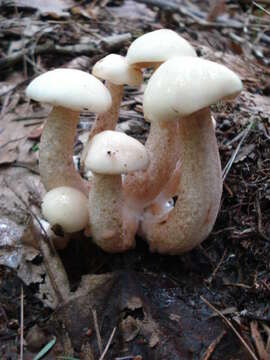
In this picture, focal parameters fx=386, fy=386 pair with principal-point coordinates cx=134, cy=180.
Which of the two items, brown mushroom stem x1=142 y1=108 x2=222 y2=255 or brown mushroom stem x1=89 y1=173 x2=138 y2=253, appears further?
brown mushroom stem x1=89 y1=173 x2=138 y2=253

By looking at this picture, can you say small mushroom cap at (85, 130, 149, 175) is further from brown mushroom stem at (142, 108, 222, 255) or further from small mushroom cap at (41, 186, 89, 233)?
small mushroom cap at (41, 186, 89, 233)

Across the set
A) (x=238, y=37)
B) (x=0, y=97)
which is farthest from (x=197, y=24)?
(x=0, y=97)

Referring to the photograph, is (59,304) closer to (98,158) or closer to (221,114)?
(98,158)

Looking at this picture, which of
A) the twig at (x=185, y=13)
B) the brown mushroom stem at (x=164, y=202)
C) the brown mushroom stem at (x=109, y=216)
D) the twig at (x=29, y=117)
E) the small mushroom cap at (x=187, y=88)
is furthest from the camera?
the twig at (x=185, y=13)

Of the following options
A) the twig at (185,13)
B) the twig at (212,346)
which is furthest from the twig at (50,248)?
the twig at (185,13)

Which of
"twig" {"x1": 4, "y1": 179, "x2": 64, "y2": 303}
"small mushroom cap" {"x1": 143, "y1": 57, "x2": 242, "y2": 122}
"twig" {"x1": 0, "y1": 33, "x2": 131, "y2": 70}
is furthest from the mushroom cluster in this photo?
"twig" {"x1": 0, "y1": 33, "x2": 131, "y2": 70}

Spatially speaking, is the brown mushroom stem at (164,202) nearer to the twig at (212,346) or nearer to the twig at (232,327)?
the twig at (232,327)
